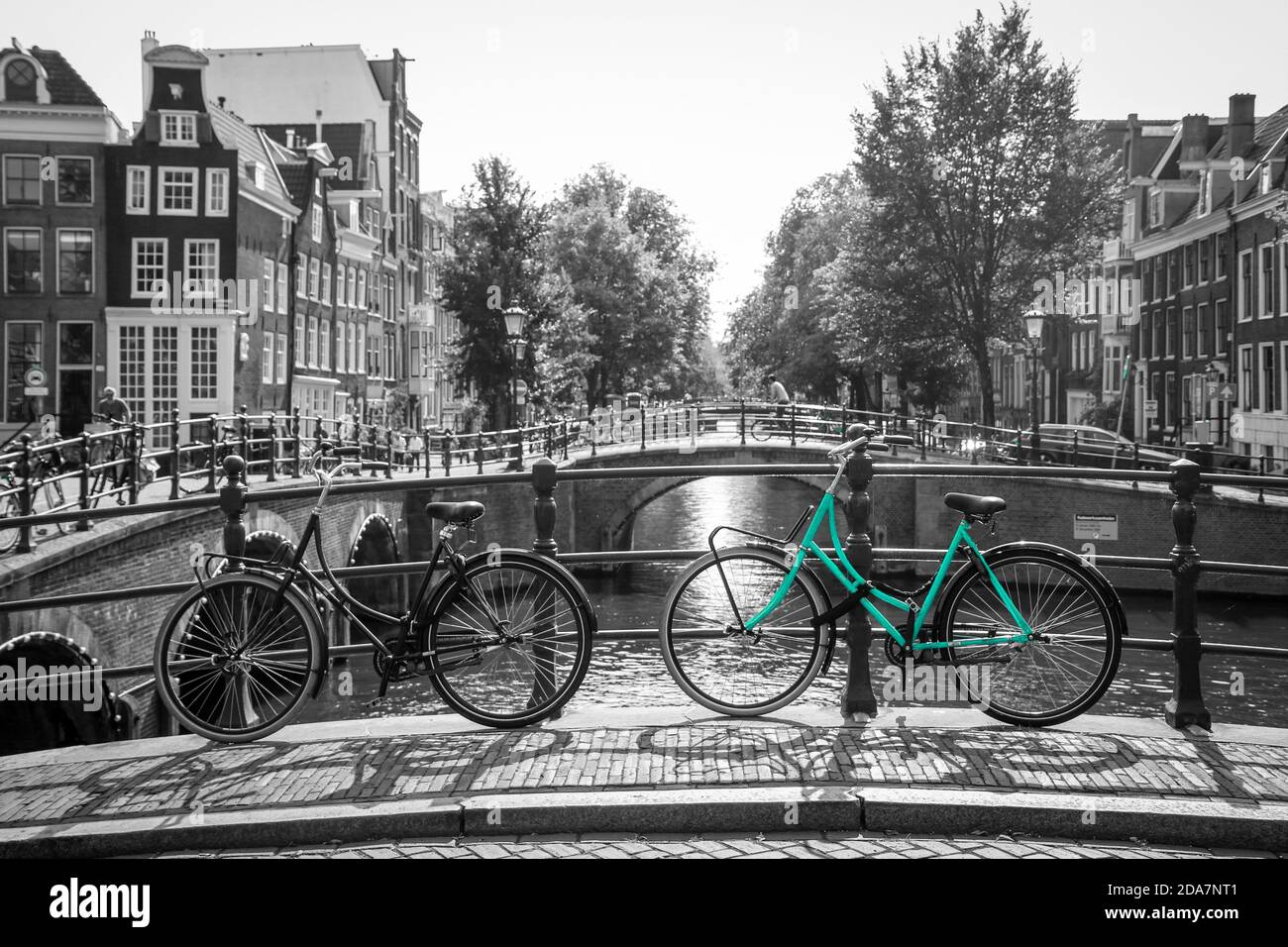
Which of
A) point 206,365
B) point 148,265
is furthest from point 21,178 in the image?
point 206,365

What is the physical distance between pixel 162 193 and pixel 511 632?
115 ft

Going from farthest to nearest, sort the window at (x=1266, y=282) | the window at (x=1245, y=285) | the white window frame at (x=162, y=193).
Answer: the window at (x=1245, y=285)
the window at (x=1266, y=282)
the white window frame at (x=162, y=193)

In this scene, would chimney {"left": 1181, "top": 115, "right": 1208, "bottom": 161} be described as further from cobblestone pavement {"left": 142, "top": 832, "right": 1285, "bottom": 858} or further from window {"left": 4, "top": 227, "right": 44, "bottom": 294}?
cobblestone pavement {"left": 142, "top": 832, "right": 1285, "bottom": 858}

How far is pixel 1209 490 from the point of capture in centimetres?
2777

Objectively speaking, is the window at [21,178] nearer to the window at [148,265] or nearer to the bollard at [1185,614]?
the window at [148,265]

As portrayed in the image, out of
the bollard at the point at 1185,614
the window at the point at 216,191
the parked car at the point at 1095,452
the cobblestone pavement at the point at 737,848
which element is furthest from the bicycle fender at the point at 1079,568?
the window at the point at 216,191

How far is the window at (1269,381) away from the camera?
38.1 m

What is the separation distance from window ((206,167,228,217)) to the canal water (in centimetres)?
1562

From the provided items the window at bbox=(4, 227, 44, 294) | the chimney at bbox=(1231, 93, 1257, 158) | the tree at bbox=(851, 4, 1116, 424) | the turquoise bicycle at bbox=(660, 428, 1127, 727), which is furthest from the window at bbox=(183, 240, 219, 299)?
the turquoise bicycle at bbox=(660, 428, 1127, 727)

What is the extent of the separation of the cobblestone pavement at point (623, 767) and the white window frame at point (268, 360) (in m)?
38.3

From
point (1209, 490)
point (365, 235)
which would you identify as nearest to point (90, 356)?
point (365, 235)
